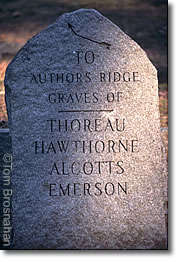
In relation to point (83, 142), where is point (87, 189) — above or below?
below

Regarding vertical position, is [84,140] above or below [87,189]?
above

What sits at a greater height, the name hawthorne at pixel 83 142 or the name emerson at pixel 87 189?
the name hawthorne at pixel 83 142

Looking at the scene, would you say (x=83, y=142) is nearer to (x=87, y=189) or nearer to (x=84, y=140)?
(x=84, y=140)

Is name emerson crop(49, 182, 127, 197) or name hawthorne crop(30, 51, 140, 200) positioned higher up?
name hawthorne crop(30, 51, 140, 200)

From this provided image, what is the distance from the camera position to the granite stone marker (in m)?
3.50

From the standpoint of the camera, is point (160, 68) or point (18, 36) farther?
point (18, 36)

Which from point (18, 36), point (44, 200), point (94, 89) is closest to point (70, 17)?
point (94, 89)

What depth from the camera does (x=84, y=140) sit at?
3531mm

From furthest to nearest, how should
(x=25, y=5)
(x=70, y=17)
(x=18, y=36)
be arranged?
(x=25, y=5) < (x=18, y=36) < (x=70, y=17)

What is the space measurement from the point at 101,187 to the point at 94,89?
776 millimetres

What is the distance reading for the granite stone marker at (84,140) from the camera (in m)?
3.50

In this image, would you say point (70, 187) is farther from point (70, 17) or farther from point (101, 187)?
point (70, 17)

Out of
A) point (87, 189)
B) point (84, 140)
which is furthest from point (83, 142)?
point (87, 189)

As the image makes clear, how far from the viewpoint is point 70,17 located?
138 inches
